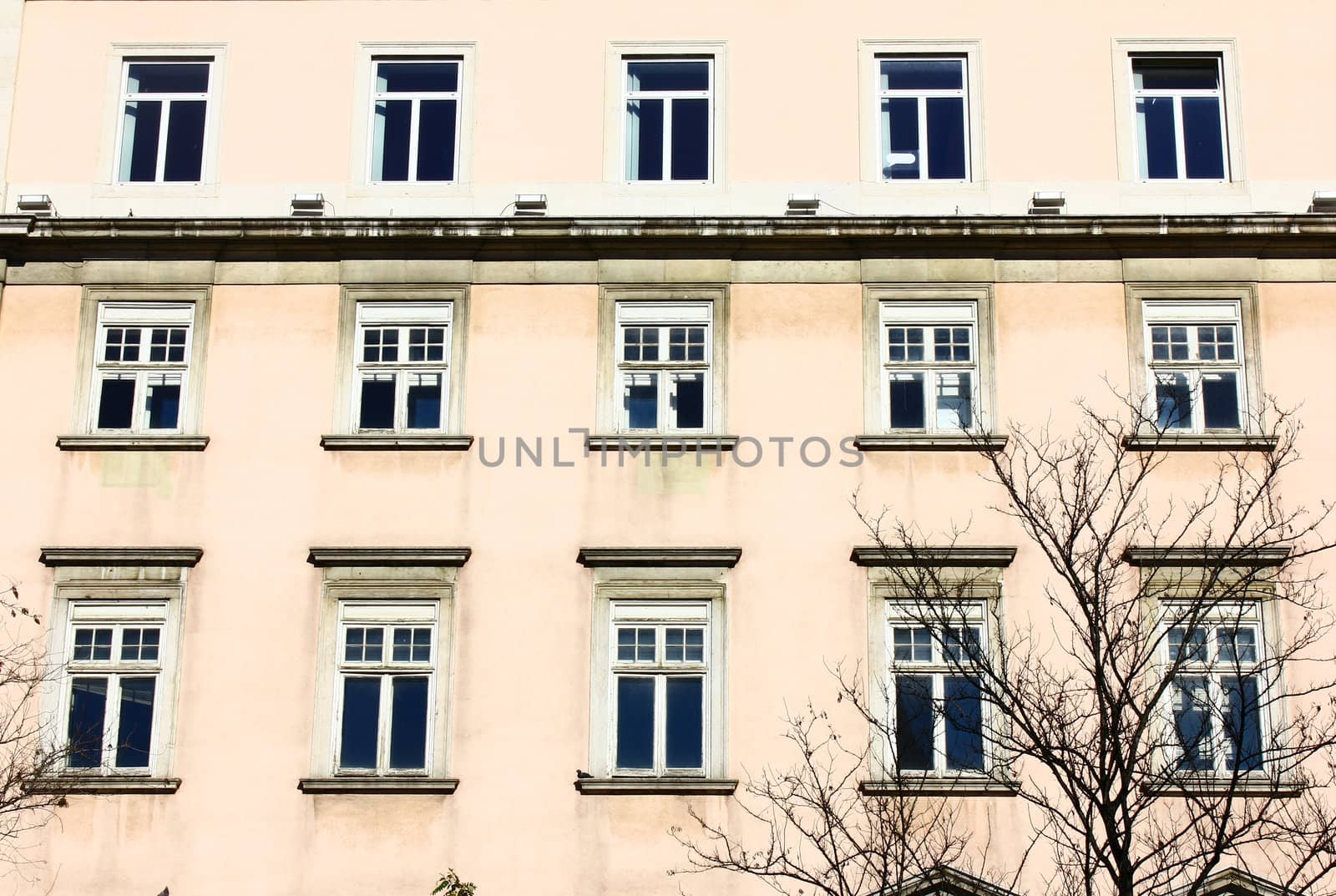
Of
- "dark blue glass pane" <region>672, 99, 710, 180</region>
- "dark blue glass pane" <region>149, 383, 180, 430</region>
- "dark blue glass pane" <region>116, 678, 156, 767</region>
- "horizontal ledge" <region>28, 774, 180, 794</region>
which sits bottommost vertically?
"horizontal ledge" <region>28, 774, 180, 794</region>

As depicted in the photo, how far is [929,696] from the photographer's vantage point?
20203mm

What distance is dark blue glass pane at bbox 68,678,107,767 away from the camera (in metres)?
20.5

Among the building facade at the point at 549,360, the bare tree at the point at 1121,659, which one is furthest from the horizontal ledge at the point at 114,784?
the bare tree at the point at 1121,659

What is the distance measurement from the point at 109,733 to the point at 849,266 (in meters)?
9.88

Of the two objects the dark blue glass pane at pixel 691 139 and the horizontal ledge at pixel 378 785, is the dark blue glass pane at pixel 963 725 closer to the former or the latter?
the horizontal ledge at pixel 378 785

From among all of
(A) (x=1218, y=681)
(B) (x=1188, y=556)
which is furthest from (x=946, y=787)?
(B) (x=1188, y=556)

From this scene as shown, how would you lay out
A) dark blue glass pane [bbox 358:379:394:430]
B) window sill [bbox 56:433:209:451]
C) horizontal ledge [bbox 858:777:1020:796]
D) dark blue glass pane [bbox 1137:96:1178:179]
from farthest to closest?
dark blue glass pane [bbox 1137:96:1178:179]
dark blue glass pane [bbox 358:379:394:430]
window sill [bbox 56:433:209:451]
horizontal ledge [bbox 858:777:1020:796]

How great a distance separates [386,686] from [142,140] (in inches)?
303

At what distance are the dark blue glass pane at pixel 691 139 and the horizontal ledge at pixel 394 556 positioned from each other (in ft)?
17.9

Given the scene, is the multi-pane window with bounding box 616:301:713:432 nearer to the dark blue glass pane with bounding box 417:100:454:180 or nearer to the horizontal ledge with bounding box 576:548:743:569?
the horizontal ledge with bounding box 576:548:743:569

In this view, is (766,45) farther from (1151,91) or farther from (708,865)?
(708,865)

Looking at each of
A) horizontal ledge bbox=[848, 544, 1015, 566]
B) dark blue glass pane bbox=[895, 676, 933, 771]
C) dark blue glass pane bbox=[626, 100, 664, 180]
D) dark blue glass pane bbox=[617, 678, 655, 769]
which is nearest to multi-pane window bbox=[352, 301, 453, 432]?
dark blue glass pane bbox=[626, 100, 664, 180]

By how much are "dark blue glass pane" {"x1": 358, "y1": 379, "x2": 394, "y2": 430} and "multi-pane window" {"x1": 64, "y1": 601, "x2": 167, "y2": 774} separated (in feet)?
10.3

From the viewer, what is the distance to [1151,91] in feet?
75.3
